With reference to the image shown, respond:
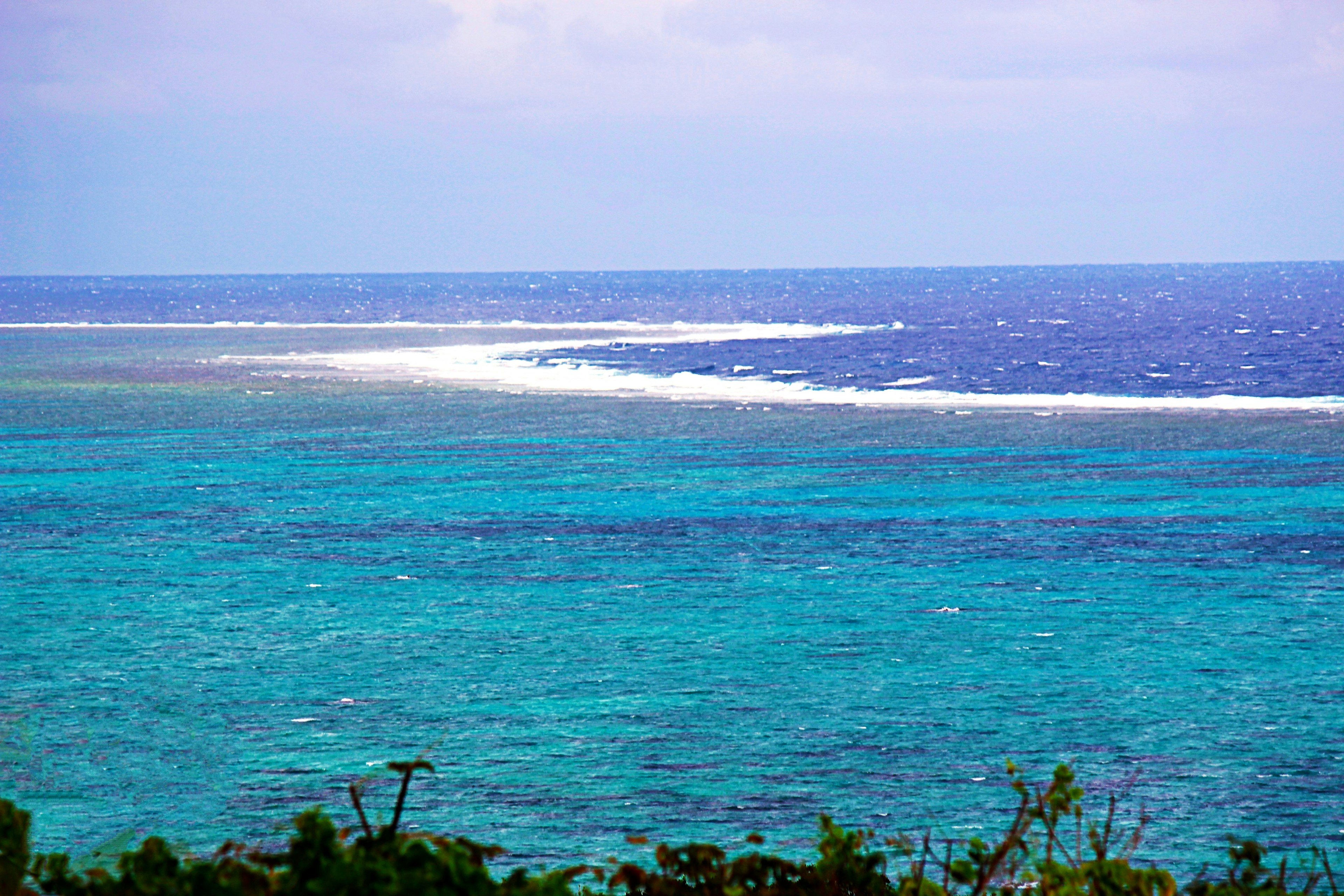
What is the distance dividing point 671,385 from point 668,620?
44346mm

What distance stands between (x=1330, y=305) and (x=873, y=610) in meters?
135

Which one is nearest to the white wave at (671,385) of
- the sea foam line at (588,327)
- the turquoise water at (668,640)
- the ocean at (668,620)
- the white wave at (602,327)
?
the ocean at (668,620)

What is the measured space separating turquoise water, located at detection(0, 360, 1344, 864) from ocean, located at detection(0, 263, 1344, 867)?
78mm

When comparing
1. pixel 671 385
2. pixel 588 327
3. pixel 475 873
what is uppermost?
pixel 588 327

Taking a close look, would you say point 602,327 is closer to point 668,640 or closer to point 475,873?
point 668,640

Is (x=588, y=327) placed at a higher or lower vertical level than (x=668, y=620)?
higher

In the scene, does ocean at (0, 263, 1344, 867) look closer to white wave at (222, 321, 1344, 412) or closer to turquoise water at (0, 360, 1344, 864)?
turquoise water at (0, 360, 1344, 864)

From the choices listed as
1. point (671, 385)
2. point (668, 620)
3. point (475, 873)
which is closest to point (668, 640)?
point (668, 620)

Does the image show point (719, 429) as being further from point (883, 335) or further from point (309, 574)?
point (883, 335)

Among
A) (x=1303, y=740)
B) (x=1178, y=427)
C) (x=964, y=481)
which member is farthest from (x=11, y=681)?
(x=1178, y=427)

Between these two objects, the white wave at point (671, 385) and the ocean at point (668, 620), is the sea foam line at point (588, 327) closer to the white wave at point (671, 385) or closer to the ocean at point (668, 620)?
the white wave at point (671, 385)

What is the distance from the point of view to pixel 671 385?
66.1m

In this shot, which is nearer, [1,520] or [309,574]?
[309,574]

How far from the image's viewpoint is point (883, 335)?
105 meters
